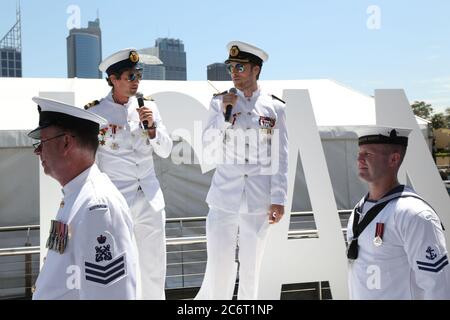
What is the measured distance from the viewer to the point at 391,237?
2094 millimetres

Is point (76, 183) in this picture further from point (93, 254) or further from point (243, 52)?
point (243, 52)

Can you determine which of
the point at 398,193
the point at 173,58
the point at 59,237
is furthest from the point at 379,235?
the point at 173,58

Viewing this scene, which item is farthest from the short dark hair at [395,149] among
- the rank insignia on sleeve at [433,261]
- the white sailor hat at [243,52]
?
the white sailor hat at [243,52]

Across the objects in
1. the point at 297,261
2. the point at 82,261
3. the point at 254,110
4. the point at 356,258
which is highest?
the point at 254,110

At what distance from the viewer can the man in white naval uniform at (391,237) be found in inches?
78.0

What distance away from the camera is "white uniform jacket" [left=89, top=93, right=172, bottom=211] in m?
3.26

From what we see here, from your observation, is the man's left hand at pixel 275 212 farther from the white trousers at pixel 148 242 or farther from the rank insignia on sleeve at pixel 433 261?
the rank insignia on sleeve at pixel 433 261

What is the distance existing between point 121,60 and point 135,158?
2.07 feet

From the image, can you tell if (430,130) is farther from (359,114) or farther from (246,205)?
(246,205)

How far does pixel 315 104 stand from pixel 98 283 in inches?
304

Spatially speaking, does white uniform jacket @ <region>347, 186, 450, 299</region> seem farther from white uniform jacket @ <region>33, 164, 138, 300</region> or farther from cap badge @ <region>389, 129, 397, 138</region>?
white uniform jacket @ <region>33, 164, 138, 300</region>

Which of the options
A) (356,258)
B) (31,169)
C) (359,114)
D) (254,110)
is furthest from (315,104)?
(356,258)

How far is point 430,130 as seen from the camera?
8.50 m

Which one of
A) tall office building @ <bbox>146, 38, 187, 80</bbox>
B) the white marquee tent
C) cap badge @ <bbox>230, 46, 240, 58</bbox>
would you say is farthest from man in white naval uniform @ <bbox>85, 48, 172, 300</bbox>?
tall office building @ <bbox>146, 38, 187, 80</bbox>
